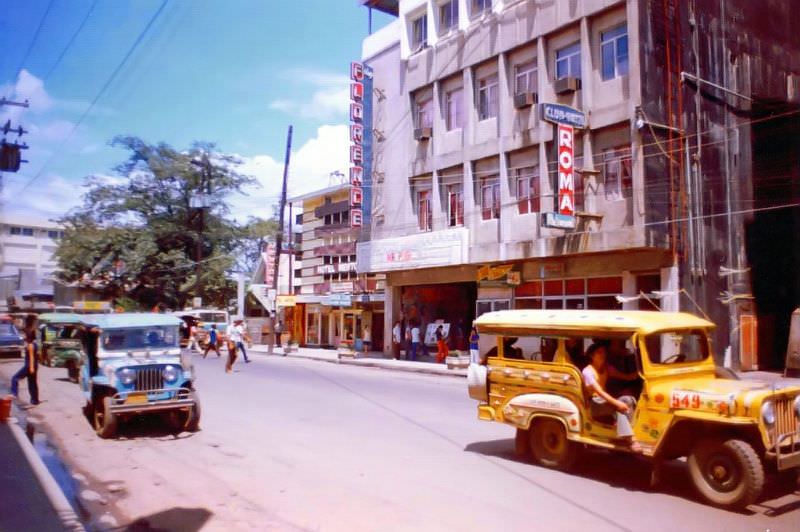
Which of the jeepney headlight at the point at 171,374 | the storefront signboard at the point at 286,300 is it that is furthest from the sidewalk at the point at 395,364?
the jeepney headlight at the point at 171,374

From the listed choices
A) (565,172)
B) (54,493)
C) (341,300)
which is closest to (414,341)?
(341,300)

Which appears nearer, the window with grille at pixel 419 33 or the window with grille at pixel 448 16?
the window with grille at pixel 448 16

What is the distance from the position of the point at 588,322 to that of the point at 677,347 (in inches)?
44.9

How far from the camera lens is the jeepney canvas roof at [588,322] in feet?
25.0

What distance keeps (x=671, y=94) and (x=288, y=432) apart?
54.1 ft

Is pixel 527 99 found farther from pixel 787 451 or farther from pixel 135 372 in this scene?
pixel 787 451

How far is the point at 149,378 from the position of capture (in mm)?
10781

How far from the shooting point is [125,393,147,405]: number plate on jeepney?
1048 centimetres

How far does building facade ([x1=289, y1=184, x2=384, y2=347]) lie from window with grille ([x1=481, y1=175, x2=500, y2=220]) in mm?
11807

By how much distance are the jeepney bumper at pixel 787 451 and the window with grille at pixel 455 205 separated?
20.7m

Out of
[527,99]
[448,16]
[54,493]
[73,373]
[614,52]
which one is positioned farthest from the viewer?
[448,16]

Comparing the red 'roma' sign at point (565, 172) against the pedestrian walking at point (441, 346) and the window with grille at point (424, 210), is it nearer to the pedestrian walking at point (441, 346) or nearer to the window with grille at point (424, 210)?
the window with grille at point (424, 210)

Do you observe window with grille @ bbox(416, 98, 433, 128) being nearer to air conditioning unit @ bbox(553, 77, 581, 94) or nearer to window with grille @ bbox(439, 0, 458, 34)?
window with grille @ bbox(439, 0, 458, 34)

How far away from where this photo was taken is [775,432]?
20.9 feet
